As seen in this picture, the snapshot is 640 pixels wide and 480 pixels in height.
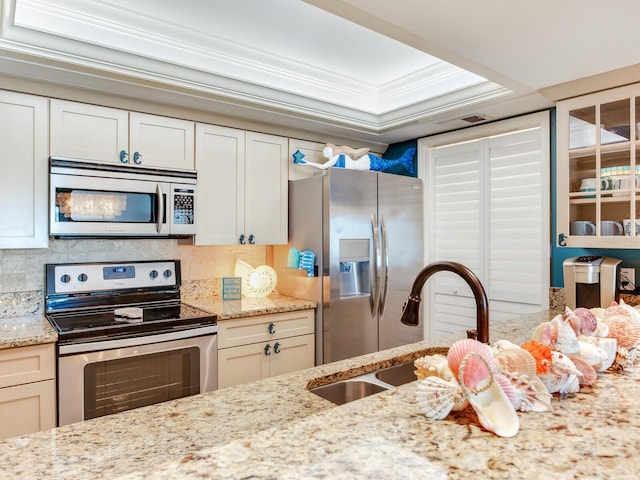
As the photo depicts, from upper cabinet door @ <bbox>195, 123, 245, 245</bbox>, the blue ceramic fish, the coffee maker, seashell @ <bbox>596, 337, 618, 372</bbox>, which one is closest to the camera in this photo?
seashell @ <bbox>596, 337, 618, 372</bbox>

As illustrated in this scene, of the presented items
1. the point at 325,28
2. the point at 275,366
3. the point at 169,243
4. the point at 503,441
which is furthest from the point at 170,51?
Answer: the point at 503,441

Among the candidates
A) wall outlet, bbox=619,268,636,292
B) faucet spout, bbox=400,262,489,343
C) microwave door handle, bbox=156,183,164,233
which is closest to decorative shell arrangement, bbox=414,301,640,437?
faucet spout, bbox=400,262,489,343

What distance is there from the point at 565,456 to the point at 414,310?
0.50 m

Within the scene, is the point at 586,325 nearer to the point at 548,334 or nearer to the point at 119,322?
the point at 548,334

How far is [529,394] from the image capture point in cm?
89

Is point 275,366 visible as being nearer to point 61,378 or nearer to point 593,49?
point 61,378

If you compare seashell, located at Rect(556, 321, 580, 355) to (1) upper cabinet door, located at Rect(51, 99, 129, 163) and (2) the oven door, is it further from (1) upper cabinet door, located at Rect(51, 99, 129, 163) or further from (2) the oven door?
(1) upper cabinet door, located at Rect(51, 99, 129, 163)

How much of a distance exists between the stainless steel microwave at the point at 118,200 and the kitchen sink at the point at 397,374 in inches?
66.0

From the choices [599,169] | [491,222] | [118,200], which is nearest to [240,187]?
Result: [118,200]

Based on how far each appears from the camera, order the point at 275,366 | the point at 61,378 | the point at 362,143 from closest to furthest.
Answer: the point at 61,378
the point at 275,366
the point at 362,143

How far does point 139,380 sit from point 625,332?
84.6 inches

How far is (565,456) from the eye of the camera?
70 cm

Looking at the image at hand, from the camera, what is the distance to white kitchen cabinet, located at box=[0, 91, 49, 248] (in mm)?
2246

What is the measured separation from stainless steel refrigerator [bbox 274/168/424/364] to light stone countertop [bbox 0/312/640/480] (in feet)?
5.64
